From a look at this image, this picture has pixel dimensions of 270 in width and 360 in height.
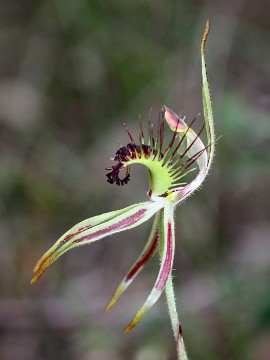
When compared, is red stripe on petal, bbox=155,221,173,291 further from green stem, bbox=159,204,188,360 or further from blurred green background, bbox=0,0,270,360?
blurred green background, bbox=0,0,270,360

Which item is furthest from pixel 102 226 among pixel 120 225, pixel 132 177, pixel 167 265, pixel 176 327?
pixel 132 177

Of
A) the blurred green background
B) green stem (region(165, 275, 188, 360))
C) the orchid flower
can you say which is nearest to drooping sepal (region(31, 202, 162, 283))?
the orchid flower

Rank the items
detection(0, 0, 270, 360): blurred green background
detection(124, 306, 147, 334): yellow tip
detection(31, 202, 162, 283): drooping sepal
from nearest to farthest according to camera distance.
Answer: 1. detection(124, 306, 147, 334): yellow tip
2. detection(31, 202, 162, 283): drooping sepal
3. detection(0, 0, 270, 360): blurred green background

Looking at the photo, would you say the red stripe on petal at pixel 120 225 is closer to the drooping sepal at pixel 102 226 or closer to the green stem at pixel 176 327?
the drooping sepal at pixel 102 226

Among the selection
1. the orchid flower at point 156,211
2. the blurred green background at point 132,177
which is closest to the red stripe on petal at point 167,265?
the orchid flower at point 156,211

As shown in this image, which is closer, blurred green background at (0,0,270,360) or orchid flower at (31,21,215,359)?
orchid flower at (31,21,215,359)

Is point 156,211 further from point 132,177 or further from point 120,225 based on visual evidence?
point 132,177
